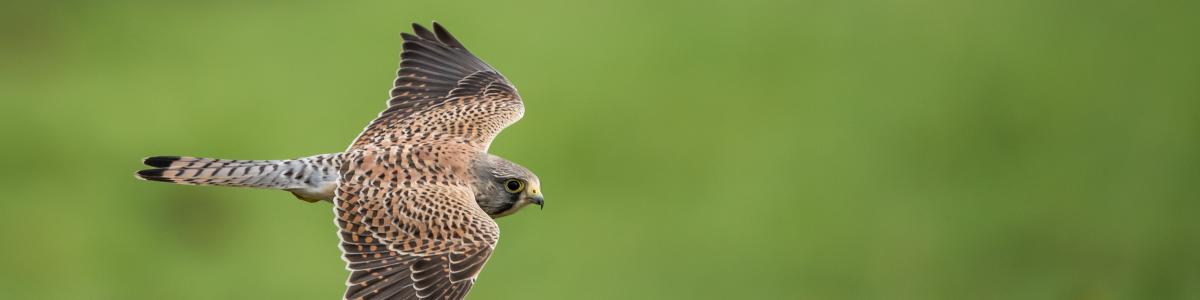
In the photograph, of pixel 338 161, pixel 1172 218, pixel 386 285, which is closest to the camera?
pixel 386 285

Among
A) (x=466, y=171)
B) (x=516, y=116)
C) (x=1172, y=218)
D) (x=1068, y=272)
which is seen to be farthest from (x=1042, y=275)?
(x=466, y=171)

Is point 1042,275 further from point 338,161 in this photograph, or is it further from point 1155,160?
point 338,161

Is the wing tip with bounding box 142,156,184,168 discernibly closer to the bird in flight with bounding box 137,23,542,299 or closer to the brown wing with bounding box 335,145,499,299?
the bird in flight with bounding box 137,23,542,299

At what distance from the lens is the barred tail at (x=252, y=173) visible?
4152 millimetres

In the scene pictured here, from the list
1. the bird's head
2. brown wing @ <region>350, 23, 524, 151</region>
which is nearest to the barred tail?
brown wing @ <region>350, 23, 524, 151</region>

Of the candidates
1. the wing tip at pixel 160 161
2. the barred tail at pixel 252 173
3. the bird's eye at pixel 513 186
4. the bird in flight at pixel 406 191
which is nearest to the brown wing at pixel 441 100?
the bird in flight at pixel 406 191

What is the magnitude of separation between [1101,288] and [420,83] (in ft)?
14.9

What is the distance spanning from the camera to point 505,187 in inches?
169

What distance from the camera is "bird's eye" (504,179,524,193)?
14.1 ft

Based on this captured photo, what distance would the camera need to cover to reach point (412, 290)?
3971 millimetres

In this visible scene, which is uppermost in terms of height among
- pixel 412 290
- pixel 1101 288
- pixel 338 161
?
pixel 338 161

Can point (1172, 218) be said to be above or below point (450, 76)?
below

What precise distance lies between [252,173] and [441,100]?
3.62 ft

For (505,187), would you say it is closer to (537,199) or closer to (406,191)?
(537,199)
